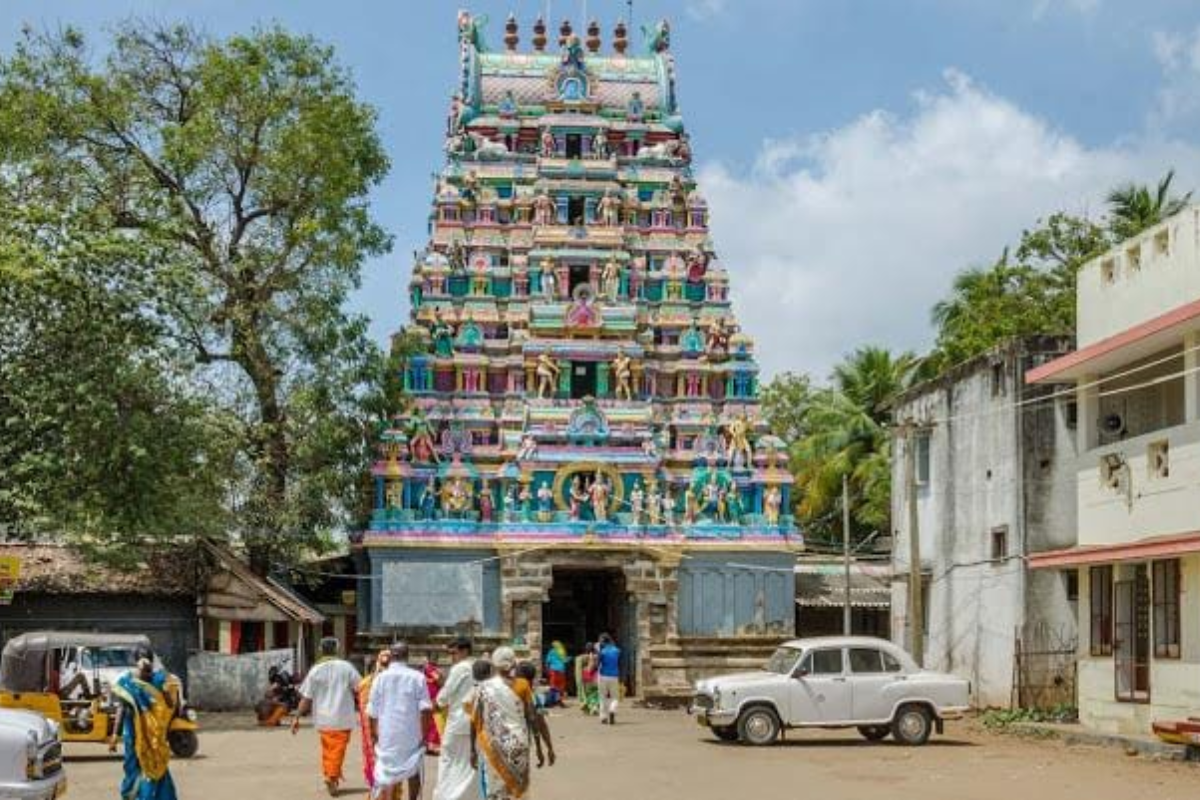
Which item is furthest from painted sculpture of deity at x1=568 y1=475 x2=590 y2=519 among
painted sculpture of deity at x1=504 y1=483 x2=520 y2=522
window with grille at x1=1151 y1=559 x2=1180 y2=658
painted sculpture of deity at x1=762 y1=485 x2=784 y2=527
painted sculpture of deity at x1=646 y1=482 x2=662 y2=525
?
window with grille at x1=1151 y1=559 x2=1180 y2=658

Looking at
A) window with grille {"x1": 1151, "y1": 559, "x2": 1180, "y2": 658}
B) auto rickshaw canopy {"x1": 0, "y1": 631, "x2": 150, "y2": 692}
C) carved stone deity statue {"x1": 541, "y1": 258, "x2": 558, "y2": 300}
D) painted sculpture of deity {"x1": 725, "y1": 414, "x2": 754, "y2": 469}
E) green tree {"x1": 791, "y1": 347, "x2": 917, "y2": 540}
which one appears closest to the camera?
auto rickshaw canopy {"x1": 0, "y1": 631, "x2": 150, "y2": 692}

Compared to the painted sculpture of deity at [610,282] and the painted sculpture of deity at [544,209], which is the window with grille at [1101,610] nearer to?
the painted sculpture of deity at [610,282]

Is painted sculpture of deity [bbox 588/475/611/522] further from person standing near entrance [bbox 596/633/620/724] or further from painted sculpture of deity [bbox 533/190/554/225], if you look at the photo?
person standing near entrance [bbox 596/633/620/724]

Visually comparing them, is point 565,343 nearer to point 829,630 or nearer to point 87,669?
point 829,630

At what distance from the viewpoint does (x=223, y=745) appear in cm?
2469

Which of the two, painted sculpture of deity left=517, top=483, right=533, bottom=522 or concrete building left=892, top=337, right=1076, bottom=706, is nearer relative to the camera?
concrete building left=892, top=337, right=1076, bottom=706

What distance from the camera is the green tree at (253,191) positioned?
122ft

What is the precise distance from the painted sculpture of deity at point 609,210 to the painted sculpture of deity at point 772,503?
25.1 ft

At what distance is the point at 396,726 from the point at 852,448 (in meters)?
40.5

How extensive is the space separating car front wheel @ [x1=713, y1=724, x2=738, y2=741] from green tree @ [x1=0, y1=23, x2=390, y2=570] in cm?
1504

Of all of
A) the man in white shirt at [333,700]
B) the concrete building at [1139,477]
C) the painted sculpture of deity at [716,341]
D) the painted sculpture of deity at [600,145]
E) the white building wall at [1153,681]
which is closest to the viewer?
the man in white shirt at [333,700]

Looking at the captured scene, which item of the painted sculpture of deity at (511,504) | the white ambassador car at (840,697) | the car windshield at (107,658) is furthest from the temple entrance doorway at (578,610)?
the car windshield at (107,658)

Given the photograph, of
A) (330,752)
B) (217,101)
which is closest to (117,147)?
(217,101)

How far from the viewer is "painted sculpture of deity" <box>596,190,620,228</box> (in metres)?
44.1
